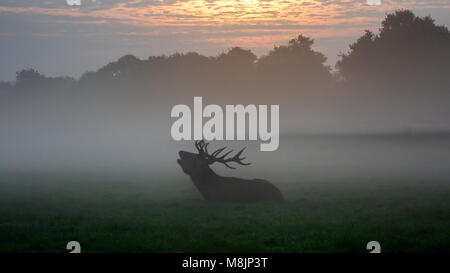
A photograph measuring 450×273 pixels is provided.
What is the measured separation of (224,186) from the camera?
16.4 m

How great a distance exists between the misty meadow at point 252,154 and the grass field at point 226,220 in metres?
0.05

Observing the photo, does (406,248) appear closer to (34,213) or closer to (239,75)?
(34,213)

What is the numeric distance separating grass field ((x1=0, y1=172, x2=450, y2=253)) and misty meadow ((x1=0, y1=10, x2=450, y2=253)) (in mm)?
48

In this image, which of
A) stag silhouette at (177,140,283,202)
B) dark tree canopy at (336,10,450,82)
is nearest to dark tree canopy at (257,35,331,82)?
dark tree canopy at (336,10,450,82)

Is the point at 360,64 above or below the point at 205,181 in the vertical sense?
above

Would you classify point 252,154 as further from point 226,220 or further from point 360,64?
point 226,220

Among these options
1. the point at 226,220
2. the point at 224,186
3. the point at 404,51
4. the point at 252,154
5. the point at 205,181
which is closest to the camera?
the point at 226,220

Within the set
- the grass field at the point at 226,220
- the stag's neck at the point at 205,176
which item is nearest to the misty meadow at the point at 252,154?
the grass field at the point at 226,220

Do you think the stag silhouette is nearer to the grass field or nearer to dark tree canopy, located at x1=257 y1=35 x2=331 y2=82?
the grass field

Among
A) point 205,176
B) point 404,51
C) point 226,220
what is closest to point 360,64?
point 404,51

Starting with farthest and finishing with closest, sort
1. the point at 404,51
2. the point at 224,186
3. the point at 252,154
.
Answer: the point at 404,51
the point at 252,154
the point at 224,186

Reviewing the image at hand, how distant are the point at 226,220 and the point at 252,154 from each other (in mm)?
26825

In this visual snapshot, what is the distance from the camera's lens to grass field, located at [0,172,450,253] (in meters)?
10.7
